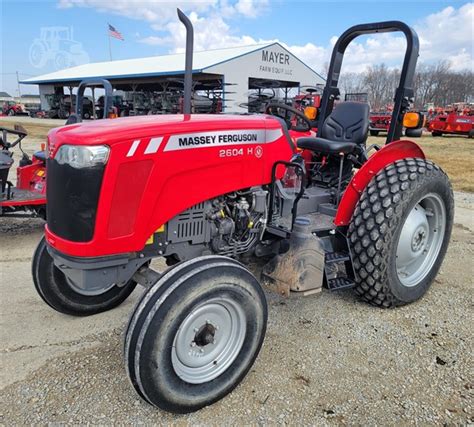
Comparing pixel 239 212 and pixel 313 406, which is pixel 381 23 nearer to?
pixel 239 212

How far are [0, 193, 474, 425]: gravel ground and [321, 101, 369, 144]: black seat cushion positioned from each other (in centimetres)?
131

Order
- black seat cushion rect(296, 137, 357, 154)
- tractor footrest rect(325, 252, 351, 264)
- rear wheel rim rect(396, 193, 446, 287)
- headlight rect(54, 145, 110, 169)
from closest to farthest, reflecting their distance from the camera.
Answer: headlight rect(54, 145, 110, 169) < tractor footrest rect(325, 252, 351, 264) < black seat cushion rect(296, 137, 357, 154) < rear wheel rim rect(396, 193, 446, 287)

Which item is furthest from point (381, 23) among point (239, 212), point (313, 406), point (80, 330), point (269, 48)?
point (269, 48)

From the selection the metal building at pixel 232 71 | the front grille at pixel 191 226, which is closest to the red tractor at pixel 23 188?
the front grille at pixel 191 226

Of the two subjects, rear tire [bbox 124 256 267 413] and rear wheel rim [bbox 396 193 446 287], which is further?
rear wheel rim [bbox 396 193 446 287]

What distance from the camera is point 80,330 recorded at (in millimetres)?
2760

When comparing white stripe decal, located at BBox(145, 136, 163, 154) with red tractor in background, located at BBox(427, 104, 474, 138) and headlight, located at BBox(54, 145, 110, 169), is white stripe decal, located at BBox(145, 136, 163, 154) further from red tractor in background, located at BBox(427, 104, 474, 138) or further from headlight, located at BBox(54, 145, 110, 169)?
red tractor in background, located at BBox(427, 104, 474, 138)

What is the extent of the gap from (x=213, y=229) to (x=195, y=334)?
61cm

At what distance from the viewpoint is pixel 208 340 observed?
6.82 ft

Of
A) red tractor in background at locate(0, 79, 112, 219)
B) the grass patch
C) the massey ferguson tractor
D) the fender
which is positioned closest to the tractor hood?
the massey ferguson tractor

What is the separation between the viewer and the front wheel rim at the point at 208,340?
201 cm

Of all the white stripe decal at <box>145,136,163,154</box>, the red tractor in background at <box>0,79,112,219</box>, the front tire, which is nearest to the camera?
the white stripe decal at <box>145,136,163,154</box>

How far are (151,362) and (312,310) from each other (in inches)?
61.3

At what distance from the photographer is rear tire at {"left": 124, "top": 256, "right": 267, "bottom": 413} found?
6.06 ft
